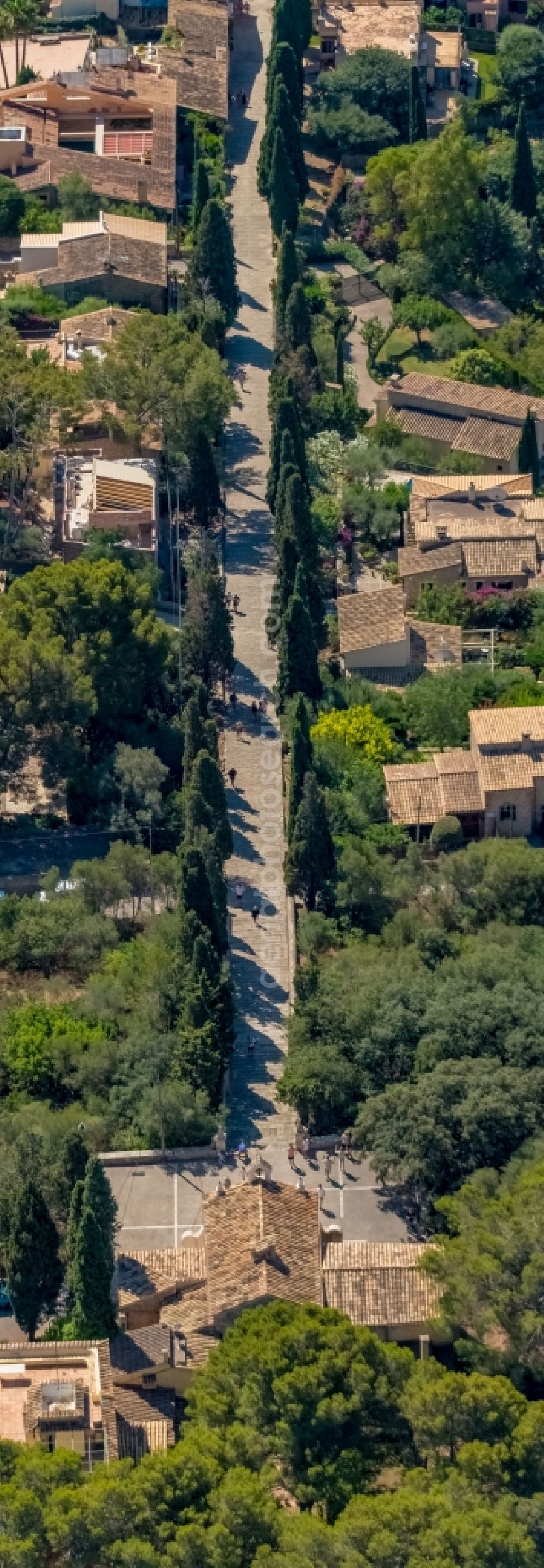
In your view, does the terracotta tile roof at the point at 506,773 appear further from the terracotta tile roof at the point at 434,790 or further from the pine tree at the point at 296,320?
the pine tree at the point at 296,320

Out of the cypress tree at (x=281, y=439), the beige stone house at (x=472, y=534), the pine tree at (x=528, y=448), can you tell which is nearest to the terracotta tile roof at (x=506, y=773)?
the beige stone house at (x=472, y=534)

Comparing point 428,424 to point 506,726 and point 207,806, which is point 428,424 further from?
point 207,806

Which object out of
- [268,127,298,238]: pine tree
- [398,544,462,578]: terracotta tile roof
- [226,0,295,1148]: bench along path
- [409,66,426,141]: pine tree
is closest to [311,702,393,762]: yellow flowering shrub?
[226,0,295,1148]: bench along path

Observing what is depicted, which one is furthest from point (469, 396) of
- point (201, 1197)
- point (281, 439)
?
point (201, 1197)

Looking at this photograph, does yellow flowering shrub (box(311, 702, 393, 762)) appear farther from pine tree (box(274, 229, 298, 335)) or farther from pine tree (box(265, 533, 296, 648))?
pine tree (box(274, 229, 298, 335))

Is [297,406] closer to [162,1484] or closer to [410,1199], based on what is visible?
[410,1199]

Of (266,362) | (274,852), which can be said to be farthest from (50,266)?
(274,852)
